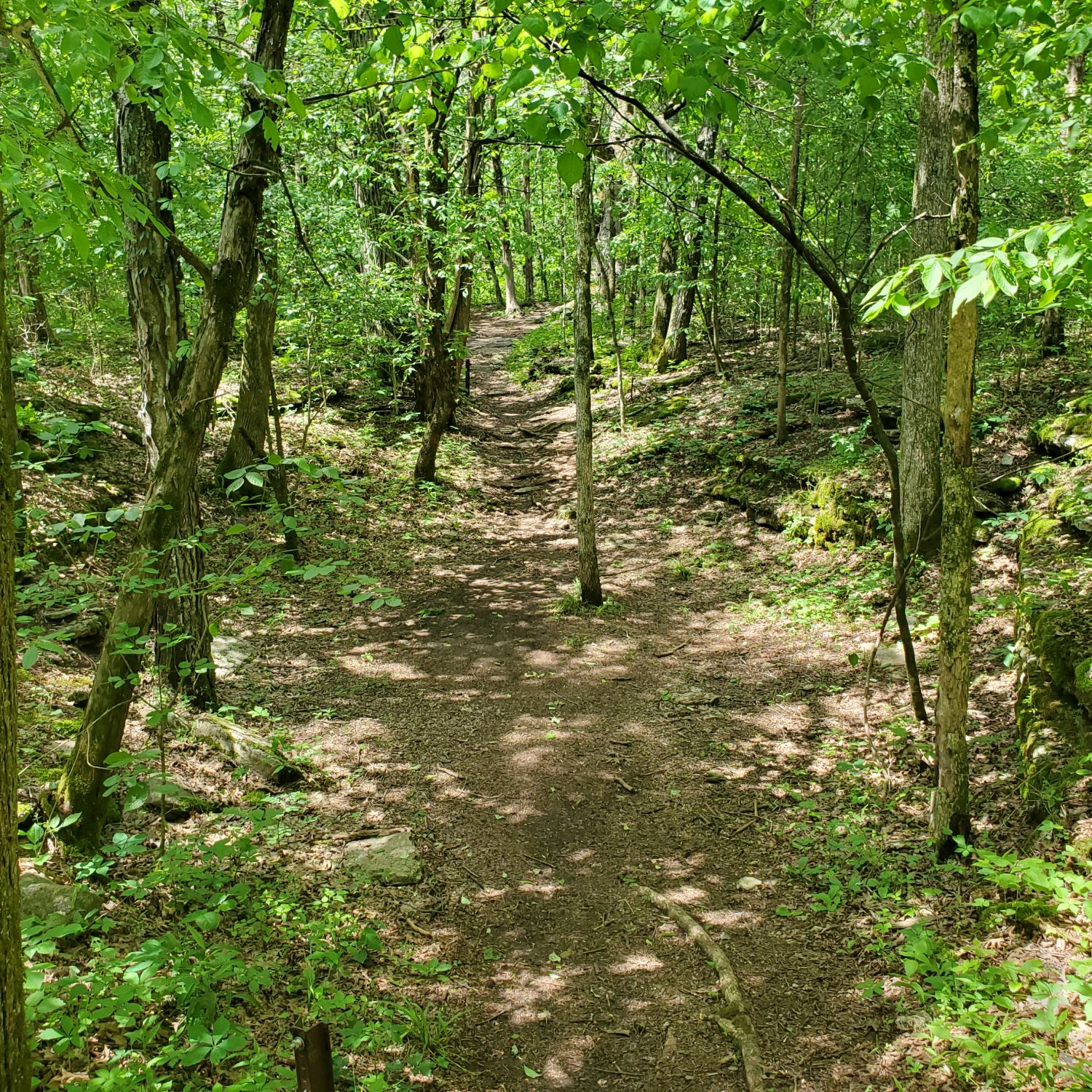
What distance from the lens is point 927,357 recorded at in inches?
283

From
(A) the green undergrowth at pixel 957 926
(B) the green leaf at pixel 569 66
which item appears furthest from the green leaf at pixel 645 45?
(A) the green undergrowth at pixel 957 926

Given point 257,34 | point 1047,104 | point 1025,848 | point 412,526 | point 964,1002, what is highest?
point 257,34

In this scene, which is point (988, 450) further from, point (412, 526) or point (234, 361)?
point (234, 361)

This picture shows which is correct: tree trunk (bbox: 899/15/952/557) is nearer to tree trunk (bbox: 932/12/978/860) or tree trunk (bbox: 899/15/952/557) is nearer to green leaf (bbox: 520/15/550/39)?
tree trunk (bbox: 932/12/978/860)

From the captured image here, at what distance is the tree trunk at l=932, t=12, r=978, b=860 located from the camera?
393cm

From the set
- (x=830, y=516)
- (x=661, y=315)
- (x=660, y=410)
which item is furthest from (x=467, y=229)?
(x=830, y=516)

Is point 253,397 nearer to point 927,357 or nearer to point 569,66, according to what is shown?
point 927,357

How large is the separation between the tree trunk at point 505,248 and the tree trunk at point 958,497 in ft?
28.0

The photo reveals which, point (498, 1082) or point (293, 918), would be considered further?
point (293, 918)

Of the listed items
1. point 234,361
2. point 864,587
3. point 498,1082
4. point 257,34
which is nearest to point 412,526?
point 234,361

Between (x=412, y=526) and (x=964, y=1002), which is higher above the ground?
(x=412, y=526)

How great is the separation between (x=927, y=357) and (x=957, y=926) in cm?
529

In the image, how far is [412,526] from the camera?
11.7 metres

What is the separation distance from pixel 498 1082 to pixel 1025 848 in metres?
3.01
